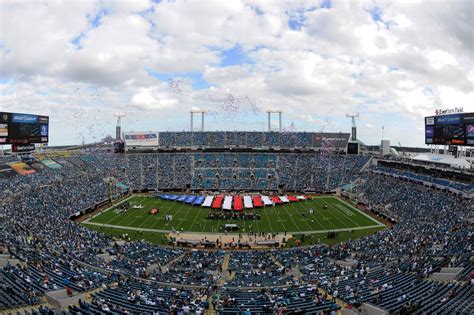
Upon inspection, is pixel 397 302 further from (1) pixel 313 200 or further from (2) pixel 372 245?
(1) pixel 313 200

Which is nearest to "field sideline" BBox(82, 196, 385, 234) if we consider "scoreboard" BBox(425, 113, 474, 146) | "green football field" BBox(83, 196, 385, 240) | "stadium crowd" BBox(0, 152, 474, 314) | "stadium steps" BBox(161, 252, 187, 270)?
"green football field" BBox(83, 196, 385, 240)

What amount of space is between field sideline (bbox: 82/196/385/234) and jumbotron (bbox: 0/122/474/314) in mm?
253

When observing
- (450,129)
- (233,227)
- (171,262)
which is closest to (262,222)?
(233,227)

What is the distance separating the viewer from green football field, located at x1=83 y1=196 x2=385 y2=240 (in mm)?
41781

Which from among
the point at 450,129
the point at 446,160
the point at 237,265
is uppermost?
the point at 450,129

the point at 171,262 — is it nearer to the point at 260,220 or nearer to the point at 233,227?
the point at 233,227

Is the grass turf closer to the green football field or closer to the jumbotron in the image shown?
the green football field

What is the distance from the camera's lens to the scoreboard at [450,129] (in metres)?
42.2

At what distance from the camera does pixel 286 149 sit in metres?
79.9

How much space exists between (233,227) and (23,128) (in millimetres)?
31914

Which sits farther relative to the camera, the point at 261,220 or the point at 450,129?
the point at 261,220

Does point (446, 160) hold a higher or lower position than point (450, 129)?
lower

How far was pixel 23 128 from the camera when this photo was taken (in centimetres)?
5109

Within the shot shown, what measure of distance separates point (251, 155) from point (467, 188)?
142 ft
